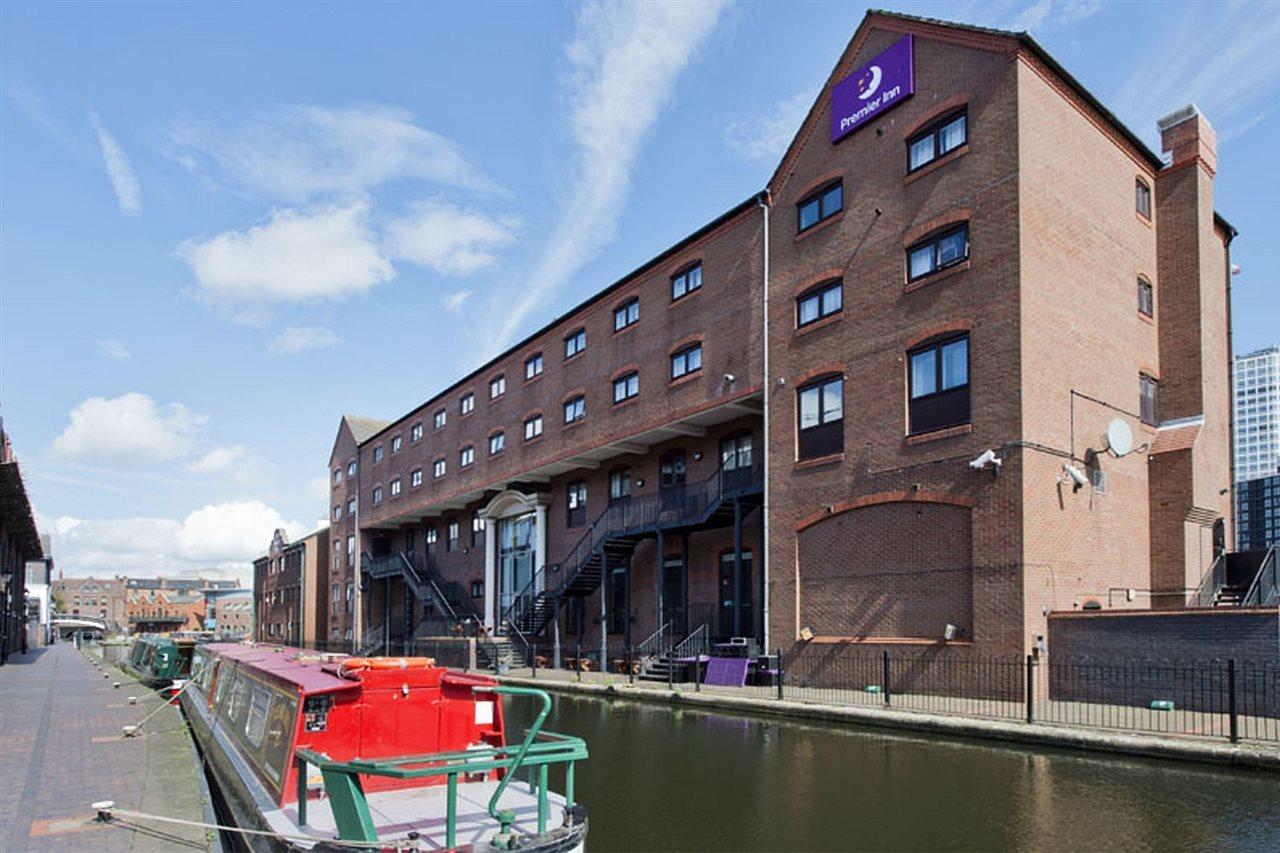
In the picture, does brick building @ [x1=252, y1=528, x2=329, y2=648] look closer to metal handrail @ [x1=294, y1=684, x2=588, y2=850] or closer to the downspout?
the downspout

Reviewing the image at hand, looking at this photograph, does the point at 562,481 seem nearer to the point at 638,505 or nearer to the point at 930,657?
the point at 638,505

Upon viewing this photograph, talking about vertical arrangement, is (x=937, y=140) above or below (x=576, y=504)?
above

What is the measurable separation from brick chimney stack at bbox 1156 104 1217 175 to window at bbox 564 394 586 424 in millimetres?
18332

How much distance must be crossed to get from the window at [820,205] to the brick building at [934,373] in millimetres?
61

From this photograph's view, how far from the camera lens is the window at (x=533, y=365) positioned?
3634cm

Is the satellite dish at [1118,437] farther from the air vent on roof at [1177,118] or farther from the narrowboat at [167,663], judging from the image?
the narrowboat at [167,663]

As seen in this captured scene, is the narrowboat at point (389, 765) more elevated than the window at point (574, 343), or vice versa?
the window at point (574, 343)

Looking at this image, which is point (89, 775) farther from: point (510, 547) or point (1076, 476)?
point (510, 547)

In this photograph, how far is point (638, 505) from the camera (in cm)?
2942

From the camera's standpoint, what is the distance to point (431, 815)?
6820mm

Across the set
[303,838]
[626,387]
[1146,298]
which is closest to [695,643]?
[626,387]

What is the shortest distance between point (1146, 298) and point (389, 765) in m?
22.4

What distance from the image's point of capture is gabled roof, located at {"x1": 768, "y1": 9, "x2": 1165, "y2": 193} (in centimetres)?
1959

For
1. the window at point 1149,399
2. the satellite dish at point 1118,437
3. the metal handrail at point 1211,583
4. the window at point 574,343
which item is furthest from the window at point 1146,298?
the window at point 574,343
